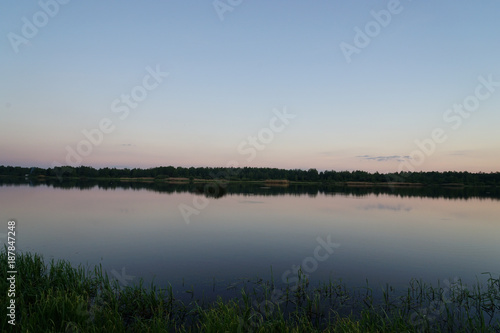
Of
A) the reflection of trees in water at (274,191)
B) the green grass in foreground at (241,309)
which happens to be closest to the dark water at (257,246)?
the green grass in foreground at (241,309)

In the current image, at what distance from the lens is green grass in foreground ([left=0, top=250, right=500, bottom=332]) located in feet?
19.5

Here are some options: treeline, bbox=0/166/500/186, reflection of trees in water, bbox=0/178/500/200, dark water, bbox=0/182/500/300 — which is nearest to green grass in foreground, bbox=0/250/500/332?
dark water, bbox=0/182/500/300

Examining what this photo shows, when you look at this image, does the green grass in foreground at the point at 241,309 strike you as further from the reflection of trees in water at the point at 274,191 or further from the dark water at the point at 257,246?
the reflection of trees in water at the point at 274,191

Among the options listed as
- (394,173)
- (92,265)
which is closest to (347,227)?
(92,265)

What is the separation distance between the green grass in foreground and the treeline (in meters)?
119

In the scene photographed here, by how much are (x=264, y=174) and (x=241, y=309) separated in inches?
5010

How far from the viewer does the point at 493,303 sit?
320 inches

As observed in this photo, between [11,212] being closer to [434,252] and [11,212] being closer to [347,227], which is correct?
[347,227]

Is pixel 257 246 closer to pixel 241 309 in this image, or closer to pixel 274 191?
pixel 241 309

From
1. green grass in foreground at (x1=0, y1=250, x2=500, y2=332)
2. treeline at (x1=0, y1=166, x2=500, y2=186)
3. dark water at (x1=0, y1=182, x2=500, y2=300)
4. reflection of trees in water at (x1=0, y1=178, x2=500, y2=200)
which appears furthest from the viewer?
treeline at (x1=0, y1=166, x2=500, y2=186)

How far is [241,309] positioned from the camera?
24.8ft

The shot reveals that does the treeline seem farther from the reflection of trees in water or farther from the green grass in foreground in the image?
the green grass in foreground

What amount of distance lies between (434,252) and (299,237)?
7.26m

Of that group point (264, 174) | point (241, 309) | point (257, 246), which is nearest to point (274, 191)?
point (257, 246)
